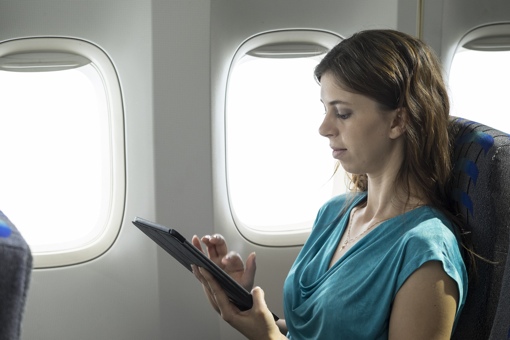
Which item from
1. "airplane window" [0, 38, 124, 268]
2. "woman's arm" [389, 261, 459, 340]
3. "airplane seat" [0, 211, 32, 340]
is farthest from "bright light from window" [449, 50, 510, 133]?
"airplane seat" [0, 211, 32, 340]

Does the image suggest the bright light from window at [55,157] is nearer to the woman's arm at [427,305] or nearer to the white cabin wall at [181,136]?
the white cabin wall at [181,136]

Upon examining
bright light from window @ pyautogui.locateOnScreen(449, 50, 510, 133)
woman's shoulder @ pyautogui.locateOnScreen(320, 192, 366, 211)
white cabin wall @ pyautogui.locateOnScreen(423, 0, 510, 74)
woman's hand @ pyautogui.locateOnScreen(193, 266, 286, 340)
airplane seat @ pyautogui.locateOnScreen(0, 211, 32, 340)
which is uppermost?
white cabin wall @ pyautogui.locateOnScreen(423, 0, 510, 74)

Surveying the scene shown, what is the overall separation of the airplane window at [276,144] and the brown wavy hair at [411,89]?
1.16m

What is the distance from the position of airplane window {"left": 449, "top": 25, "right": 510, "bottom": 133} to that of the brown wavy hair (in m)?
1.46

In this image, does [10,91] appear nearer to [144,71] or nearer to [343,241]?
[144,71]

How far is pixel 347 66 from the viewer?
1.80m

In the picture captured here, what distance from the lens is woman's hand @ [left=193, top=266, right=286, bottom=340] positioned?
5.75ft

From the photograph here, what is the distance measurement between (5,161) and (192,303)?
0.92 meters

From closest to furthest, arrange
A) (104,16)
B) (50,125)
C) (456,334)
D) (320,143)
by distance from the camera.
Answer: (456,334) < (104,16) < (50,125) < (320,143)

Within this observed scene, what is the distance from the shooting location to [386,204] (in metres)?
1.90

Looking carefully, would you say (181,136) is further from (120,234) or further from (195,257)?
(195,257)

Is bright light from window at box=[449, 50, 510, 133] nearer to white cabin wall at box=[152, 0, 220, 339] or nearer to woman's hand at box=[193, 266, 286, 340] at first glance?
white cabin wall at box=[152, 0, 220, 339]

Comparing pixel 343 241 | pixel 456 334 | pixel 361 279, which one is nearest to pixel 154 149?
pixel 343 241

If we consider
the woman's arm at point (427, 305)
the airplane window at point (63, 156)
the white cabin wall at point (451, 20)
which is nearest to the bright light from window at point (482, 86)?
the white cabin wall at point (451, 20)
